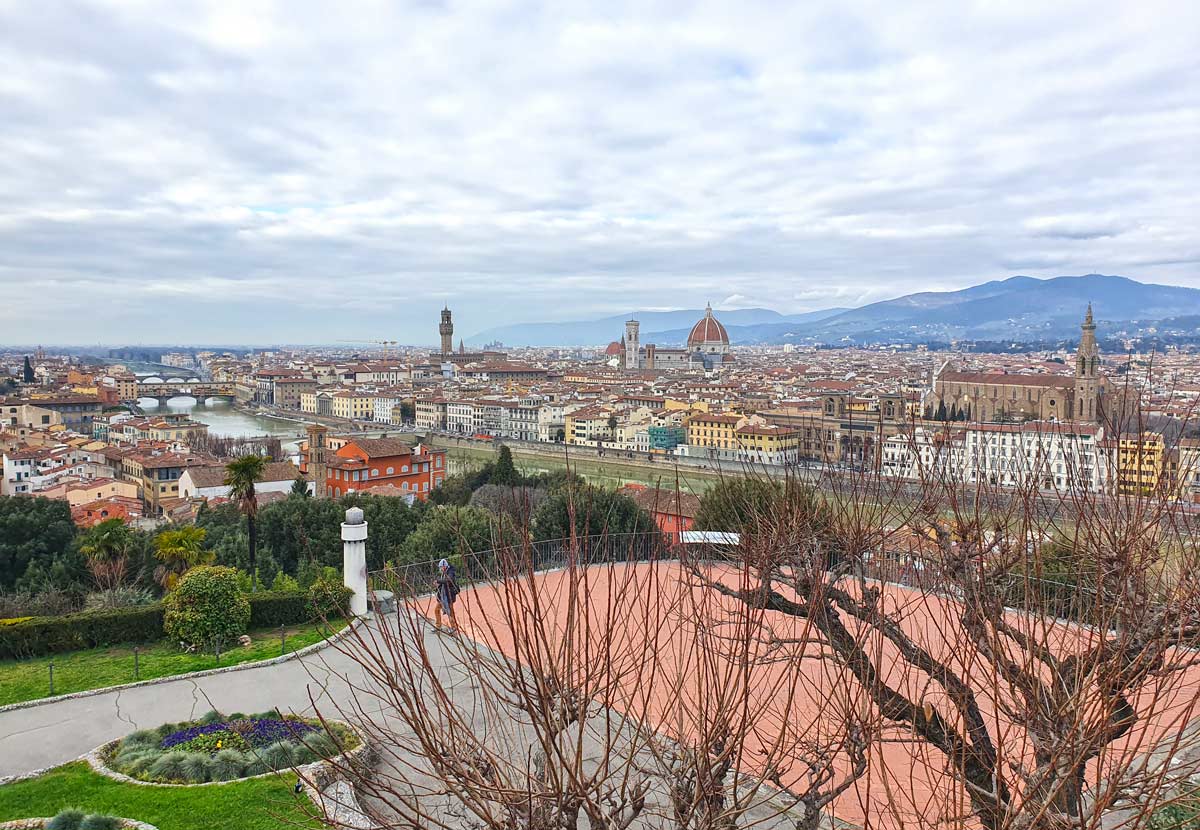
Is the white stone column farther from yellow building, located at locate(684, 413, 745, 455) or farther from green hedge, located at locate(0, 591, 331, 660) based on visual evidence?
yellow building, located at locate(684, 413, 745, 455)

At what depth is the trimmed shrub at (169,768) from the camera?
3.90 meters

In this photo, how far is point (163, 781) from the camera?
152 inches

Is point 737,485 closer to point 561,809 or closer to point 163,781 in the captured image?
point 163,781

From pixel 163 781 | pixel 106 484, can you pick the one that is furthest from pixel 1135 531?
pixel 106 484

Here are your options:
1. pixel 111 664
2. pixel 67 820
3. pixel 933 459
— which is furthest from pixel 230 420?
pixel 933 459

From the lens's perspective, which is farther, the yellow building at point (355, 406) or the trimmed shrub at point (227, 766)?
the yellow building at point (355, 406)

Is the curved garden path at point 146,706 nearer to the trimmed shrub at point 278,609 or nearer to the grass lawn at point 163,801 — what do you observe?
the grass lawn at point 163,801

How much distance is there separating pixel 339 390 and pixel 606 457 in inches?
1161

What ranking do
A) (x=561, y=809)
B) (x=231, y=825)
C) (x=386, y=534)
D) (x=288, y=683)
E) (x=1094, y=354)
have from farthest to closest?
(x=1094, y=354)
(x=386, y=534)
(x=288, y=683)
(x=231, y=825)
(x=561, y=809)

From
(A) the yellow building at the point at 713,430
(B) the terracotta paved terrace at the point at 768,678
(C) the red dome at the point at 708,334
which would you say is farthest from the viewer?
(C) the red dome at the point at 708,334

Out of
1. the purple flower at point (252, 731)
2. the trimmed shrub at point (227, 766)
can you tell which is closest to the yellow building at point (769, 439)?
the purple flower at point (252, 731)

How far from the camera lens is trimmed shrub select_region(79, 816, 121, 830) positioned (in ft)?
11.0

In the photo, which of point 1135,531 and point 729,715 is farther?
point 1135,531

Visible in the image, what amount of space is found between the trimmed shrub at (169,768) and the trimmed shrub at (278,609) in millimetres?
2428
